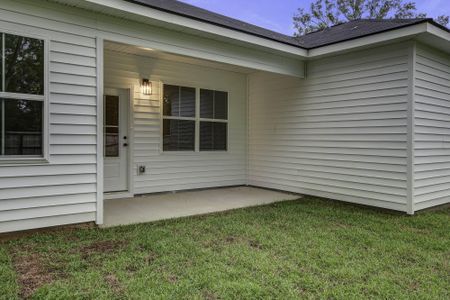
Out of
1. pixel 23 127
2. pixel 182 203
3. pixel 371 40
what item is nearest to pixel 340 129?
pixel 371 40

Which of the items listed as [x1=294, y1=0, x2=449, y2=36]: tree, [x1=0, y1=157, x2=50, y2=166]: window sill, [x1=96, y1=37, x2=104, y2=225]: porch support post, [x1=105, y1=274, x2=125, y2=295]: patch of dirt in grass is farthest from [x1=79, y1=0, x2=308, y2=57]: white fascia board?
[x1=294, y1=0, x2=449, y2=36]: tree

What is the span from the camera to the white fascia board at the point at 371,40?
4531mm

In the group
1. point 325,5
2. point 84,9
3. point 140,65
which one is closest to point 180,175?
point 140,65

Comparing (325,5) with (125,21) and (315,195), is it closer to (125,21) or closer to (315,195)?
(315,195)

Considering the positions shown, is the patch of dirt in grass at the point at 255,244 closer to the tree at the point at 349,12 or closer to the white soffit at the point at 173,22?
the white soffit at the point at 173,22

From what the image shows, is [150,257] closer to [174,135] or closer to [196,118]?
[174,135]

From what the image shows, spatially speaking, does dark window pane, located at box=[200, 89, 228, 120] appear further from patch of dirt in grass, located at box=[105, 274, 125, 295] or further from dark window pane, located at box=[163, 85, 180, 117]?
patch of dirt in grass, located at box=[105, 274, 125, 295]

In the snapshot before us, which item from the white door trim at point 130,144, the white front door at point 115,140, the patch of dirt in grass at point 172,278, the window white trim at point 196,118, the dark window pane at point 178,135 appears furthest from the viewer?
the dark window pane at point 178,135

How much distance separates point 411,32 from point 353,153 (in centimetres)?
199

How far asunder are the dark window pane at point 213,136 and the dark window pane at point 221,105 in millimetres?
178

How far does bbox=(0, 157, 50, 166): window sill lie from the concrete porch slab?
1088 millimetres

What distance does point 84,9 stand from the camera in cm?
388

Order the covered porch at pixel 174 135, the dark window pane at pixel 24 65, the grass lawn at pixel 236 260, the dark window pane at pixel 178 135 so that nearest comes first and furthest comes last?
the grass lawn at pixel 236 260, the dark window pane at pixel 24 65, the covered porch at pixel 174 135, the dark window pane at pixel 178 135

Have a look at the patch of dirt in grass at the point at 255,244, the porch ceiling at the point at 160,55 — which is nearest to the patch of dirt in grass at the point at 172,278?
the patch of dirt in grass at the point at 255,244
